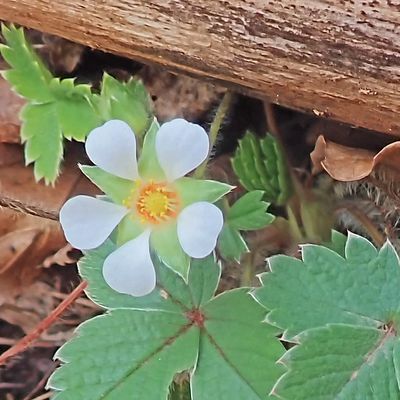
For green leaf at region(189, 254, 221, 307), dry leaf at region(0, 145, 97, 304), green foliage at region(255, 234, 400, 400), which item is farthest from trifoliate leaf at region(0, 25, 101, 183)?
green foliage at region(255, 234, 400, 400)

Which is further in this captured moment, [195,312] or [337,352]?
[195,312]

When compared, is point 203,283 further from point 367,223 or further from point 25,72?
point 25,72

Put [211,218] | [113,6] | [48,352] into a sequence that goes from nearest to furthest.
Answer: [211,218], [113,6], [48,352]

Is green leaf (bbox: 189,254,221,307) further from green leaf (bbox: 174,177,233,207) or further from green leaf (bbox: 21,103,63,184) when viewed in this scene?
green leaf (bbox: 21,103,63,184)

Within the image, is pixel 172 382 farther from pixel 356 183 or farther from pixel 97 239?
pixel 356 183

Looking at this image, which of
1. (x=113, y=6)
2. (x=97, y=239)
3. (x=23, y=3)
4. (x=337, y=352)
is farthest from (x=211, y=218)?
(x=23, y=3)

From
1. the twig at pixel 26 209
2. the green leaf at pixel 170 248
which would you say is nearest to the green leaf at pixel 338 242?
the green leaf at pixel 170 248
